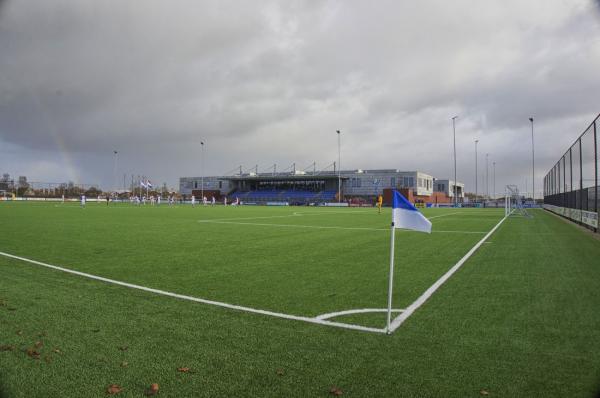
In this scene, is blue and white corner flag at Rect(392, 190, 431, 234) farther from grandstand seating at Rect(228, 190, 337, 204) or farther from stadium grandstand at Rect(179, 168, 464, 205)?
grandstand seating at Rect(228, 190, 337, 204)

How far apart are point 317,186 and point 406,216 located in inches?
4054

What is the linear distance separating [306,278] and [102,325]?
3986mm

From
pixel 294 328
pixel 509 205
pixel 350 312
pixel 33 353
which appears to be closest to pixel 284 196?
pixel 509 205

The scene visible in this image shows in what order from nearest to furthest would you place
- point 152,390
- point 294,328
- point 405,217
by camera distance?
point 152,390
point 294,328
point 405,217

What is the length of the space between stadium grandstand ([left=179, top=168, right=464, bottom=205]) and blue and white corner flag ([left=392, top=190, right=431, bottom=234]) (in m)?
80.2

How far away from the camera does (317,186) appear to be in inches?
4262

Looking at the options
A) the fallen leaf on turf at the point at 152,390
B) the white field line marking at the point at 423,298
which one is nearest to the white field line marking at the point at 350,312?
the white field line marking at the point at 423,298

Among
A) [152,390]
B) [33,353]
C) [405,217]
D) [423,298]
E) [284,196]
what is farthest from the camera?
[284,196]

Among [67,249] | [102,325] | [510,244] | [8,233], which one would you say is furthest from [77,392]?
[8,233]

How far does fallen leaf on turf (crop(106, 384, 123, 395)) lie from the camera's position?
11.3ft

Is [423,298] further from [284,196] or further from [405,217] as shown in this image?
[284,196]

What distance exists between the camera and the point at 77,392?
11.3 ft

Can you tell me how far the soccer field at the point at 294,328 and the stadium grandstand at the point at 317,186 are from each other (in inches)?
3049

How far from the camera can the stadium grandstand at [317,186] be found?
95688 millimetres
